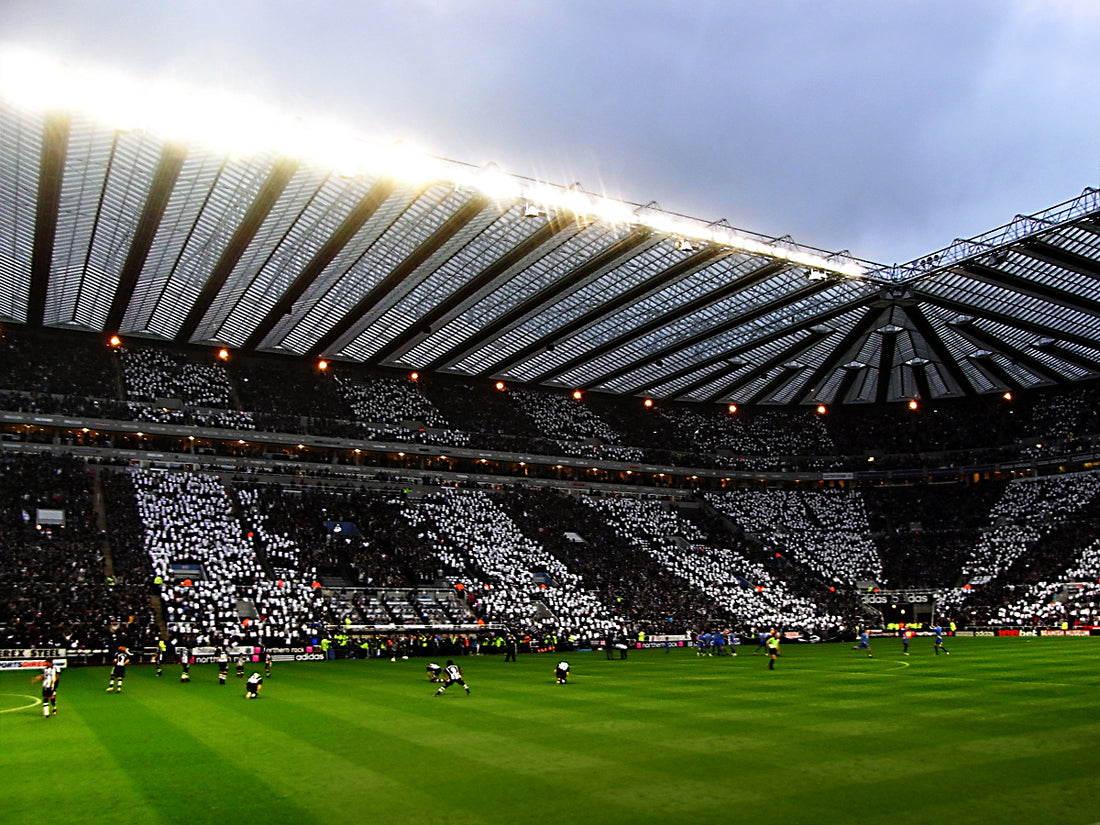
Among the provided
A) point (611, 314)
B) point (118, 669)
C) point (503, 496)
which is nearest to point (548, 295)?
point (611, 314)

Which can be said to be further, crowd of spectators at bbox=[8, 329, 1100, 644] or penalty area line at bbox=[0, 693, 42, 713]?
crowd of spectators at bbox=[8, 329, 1100, 644]

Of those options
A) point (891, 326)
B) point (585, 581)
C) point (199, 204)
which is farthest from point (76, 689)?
point (891, 326)

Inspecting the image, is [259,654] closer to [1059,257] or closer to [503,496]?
[503,496]

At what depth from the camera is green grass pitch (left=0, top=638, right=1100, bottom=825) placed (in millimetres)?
12297

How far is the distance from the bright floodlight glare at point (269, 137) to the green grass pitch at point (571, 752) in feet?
65.4

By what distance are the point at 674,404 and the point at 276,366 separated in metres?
39.3

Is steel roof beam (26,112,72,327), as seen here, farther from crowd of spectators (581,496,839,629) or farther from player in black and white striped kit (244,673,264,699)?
crowd of spectators (581,496,839,629)

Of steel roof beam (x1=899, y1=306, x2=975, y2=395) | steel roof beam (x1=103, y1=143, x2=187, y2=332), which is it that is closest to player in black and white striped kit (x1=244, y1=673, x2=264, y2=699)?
steel roof beam (x1=103, y1=143, x2=187, y2=332)

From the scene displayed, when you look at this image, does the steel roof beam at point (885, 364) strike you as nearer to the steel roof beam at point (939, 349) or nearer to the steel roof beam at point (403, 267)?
the steel roof beam at point (939, 349)

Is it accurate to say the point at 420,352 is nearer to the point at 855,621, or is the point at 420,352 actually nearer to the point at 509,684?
the point at 855,621

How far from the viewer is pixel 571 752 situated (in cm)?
1669

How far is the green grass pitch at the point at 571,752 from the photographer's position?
12297 mm

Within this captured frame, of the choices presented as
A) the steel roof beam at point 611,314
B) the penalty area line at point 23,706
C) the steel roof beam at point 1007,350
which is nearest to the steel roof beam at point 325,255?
the steel roof beam at point 611,314

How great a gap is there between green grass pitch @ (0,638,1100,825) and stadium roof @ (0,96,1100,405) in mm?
22196
